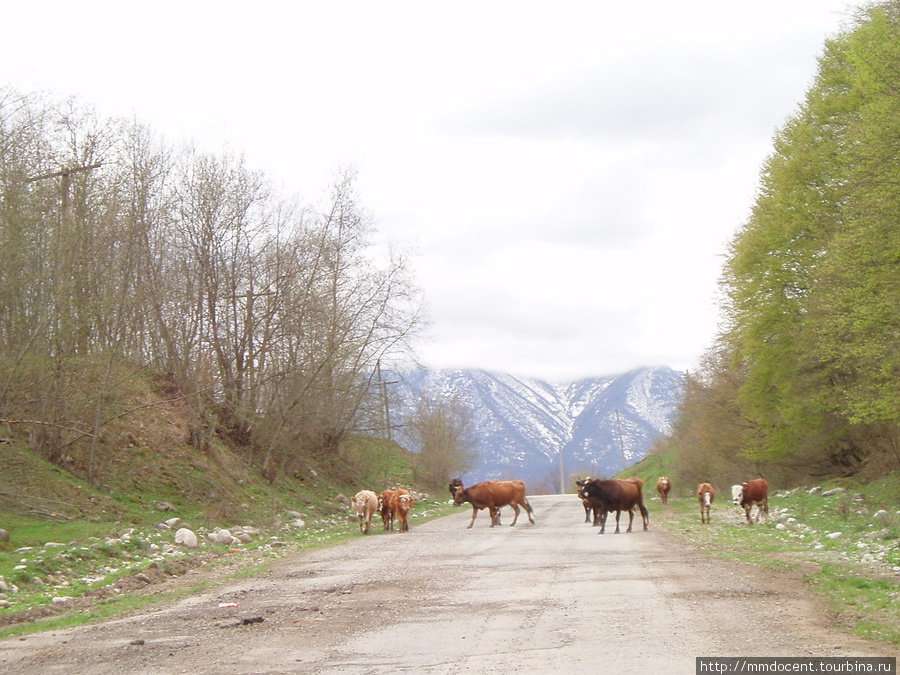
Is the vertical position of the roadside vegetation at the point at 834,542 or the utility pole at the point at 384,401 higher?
the utility pole at the point at 384,401

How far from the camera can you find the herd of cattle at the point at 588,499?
2359cm

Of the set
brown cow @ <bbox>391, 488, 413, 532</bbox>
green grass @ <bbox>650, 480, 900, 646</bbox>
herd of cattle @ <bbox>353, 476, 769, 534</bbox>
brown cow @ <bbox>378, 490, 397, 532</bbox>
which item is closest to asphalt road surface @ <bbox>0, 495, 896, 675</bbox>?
green grass @ <bbox>650, 480, 900, 646</bbox>

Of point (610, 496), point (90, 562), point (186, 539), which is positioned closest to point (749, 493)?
point (610, 496)

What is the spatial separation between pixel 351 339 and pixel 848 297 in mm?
20107

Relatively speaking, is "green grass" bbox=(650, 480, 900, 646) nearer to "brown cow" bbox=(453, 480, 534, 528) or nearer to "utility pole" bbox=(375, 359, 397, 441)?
"brown cow" bbox=(453, 480, 534, 528)

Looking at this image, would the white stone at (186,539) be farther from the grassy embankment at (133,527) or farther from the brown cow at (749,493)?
the brown cow at (749,493)

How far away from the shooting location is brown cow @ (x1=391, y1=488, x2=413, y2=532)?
86.4 ft

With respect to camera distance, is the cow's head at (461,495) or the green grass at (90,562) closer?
the green grass at (90,562)

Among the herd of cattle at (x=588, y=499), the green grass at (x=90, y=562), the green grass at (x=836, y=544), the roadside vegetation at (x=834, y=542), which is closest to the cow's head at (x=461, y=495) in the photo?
the herd of cattle at (x=588, y=499)

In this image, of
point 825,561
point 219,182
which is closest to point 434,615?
point 825,561

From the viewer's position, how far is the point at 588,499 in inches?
953

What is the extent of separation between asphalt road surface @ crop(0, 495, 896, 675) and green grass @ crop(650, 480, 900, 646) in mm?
470

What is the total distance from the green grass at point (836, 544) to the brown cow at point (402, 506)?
786 centimetres

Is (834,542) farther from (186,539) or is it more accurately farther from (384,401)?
(384,401)
